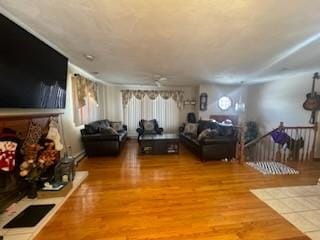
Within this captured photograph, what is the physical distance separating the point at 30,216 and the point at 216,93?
23.9 feet

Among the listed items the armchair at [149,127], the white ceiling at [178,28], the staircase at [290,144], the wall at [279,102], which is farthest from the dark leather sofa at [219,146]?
the armchair at [149,127]

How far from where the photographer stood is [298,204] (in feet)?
8.91

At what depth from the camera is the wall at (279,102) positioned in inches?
211

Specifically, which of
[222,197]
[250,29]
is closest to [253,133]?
[222,197]

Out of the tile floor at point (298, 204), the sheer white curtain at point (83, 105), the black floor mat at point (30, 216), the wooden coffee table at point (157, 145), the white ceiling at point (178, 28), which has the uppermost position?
the white ceiling at point (178, 28)

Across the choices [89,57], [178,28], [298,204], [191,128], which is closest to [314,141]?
[298,204]

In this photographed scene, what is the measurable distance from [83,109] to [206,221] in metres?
4.52

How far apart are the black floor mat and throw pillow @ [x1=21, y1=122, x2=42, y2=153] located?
869 mm

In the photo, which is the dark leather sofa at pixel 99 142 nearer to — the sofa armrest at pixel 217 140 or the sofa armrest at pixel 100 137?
the sofa armrest at pixel 100 137

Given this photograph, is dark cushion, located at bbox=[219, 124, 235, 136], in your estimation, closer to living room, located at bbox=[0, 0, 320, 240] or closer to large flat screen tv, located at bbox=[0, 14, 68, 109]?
living room, located at bbox=[0, 0, 320, 240]

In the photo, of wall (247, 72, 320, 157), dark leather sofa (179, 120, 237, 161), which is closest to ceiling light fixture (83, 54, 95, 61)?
dark leather sofa (179, 120, 237, 161)

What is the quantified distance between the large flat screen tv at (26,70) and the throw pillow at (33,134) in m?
0.34

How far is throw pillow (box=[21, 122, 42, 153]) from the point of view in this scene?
9.19 feet

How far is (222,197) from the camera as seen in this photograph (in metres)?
2.92
